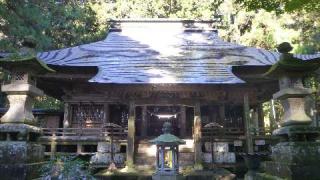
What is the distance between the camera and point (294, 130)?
717cm

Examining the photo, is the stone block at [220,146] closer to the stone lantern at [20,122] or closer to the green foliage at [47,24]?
the stone lantern at [20,122]

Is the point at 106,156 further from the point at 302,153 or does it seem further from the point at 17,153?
the point at 302,153

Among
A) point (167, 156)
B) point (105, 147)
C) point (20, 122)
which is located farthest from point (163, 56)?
point (20, 122)

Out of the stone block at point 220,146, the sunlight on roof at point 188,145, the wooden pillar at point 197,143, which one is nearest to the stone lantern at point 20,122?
the wooden pillar at point 197,143

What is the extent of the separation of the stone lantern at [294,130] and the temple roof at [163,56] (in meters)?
4.66

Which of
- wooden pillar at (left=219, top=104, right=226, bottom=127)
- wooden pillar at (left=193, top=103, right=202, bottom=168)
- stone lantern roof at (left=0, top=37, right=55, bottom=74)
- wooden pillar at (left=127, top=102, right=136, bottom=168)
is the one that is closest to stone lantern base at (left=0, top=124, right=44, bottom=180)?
stone lantern roof at (left=0, top=37, right=55, bottom=74)

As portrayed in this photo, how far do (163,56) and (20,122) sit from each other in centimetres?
877

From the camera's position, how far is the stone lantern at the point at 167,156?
10109 mm

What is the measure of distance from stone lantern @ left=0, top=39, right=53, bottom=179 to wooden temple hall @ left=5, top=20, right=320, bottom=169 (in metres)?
4.00

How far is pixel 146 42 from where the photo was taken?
18.0 metres

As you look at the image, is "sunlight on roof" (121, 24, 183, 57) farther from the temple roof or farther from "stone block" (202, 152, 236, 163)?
"stone block" (202, 152, 236, 163)

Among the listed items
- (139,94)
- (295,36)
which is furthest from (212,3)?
(139,94)

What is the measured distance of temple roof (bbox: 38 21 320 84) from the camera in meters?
13.2

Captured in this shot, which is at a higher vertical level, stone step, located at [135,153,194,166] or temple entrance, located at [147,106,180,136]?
temple entrance, located at [147,106,180,136]
